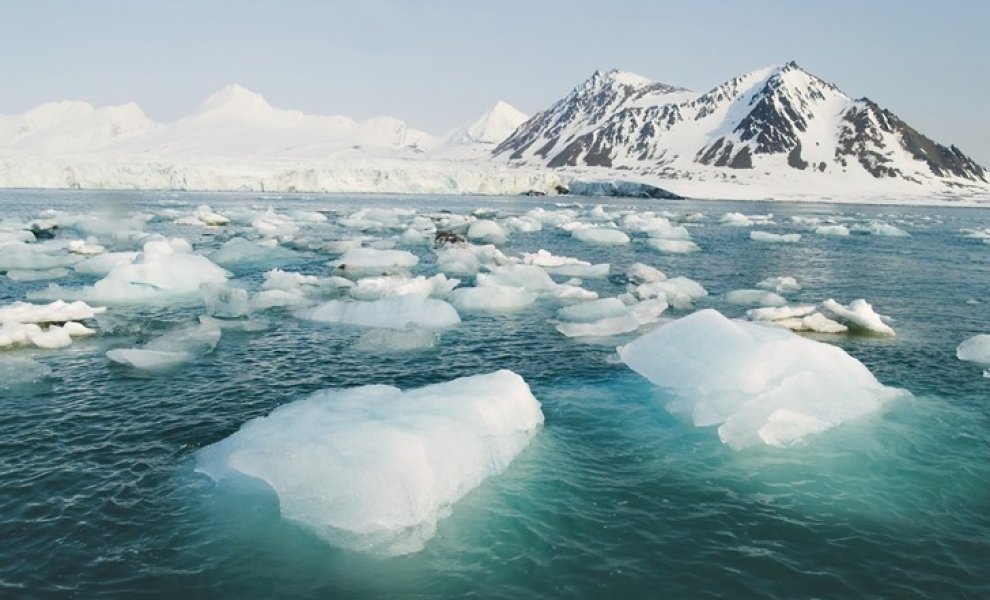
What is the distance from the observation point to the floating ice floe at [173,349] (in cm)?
1522

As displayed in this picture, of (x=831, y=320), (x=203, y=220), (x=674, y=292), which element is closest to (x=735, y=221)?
(x=674, y=292)

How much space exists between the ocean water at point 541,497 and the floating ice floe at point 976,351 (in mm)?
293

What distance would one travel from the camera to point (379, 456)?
8.86 metres

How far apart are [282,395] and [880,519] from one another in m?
10.8

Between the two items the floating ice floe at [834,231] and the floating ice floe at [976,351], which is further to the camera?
the floating ice floe at [834,231]

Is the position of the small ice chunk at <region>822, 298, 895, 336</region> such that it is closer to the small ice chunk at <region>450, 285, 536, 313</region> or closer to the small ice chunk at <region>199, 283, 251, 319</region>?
the small ice chunk at <region>450, 285, 536, 313</region>

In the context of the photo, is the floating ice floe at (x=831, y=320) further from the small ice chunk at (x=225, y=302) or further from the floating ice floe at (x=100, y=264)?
the floating ice floe at (x=100, y=264)

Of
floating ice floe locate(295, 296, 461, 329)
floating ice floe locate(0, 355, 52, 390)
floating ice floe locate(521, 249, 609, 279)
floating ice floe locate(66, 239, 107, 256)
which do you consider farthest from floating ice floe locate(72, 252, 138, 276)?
floating ice floe locate(521, 249, 609, 279)

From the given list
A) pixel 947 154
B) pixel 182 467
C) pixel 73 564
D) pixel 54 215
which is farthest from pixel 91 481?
pixel 947 154

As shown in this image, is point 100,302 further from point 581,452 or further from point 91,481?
point 581,452

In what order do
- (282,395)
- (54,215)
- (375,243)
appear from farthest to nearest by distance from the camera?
(54,215), (375,243), (282,395)

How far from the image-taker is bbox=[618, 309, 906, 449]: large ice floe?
38.0 feet

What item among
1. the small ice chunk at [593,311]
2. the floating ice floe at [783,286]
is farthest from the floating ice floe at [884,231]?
the small ice chunk at [593,311]

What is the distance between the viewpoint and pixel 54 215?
174ft
